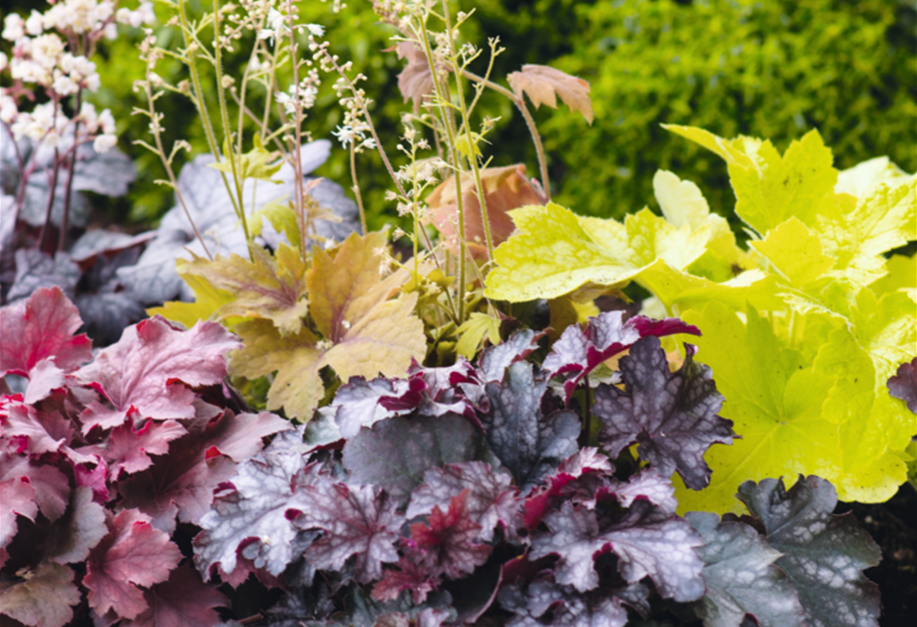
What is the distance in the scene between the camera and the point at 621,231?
49.8 inches

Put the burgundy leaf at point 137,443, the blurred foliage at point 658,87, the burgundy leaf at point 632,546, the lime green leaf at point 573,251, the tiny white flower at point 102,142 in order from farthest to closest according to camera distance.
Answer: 1. the blurred foliage at point 658,87
2. the tiny white flower at point 102,142
3. the lime green leaf at point 573,251
4. the burgundy leaf at point 137,443
5. the burgundy leaf at point 632,546

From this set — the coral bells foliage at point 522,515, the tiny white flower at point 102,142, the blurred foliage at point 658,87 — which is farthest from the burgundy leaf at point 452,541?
the blurred foliage at point 658,87

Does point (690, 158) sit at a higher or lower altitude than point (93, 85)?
lower

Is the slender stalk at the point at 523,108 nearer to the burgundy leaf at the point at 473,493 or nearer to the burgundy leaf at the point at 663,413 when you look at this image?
the burgundy leaf at the point at 663,413

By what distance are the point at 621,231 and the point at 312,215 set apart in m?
0.58

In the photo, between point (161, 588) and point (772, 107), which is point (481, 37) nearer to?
point (772, 107)

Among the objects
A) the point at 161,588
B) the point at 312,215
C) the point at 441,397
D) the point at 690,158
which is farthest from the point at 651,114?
the point at 161,588

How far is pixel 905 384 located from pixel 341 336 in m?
0.88

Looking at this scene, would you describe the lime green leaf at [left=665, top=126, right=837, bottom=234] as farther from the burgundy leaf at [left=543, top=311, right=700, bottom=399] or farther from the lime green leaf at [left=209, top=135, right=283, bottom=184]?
the lime green leaf at [left=209, top=135, right=283, bottom=184]

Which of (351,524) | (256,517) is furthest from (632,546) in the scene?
(256,517)

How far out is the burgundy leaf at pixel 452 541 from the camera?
0.78 metres

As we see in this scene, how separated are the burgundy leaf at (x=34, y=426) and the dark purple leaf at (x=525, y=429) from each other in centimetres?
60

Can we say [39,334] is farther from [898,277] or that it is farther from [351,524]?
[898,277]

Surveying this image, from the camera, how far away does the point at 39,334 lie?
1168mm
